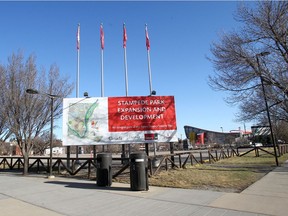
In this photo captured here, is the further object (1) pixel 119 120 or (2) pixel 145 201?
(1) pixel 119 120

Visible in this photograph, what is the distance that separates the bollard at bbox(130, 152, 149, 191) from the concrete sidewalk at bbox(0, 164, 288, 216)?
0.31 meters

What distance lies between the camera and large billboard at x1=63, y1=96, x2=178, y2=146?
19359 mm

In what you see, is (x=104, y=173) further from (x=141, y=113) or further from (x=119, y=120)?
(x=141, y=113)

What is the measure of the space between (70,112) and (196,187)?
11528 millimetres

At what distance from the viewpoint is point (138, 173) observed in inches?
424

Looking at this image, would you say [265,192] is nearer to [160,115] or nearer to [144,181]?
[144,181]

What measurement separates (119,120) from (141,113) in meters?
1.56

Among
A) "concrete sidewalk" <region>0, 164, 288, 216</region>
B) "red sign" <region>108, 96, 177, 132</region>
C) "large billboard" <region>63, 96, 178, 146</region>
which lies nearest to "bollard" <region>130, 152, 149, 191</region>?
"concrete sidewalk" <region>0, 164, 288, 216</region>

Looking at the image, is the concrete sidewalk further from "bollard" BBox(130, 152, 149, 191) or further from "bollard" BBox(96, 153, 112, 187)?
"bollard" BBox(96, 153, 112, 187)

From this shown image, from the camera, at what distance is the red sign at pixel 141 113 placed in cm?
1950

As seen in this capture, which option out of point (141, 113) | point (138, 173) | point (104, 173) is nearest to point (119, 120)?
point (141, 113)

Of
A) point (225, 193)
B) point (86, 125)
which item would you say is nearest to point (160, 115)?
point (86, 125)

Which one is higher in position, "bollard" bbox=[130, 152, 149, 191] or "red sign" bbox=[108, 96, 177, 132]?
"red sign" bbox=[108, 96, 177, 132]

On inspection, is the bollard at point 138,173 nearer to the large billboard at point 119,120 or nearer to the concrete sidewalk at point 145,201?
the concrete sidewalk at point 145,201
